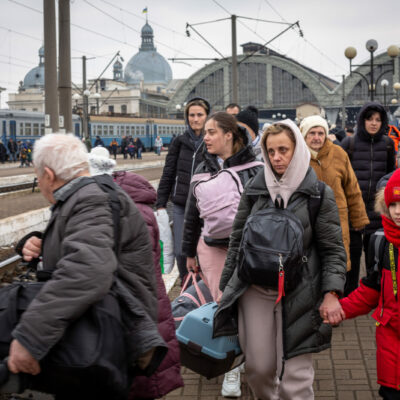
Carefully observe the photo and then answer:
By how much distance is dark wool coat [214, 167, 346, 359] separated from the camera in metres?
3.21

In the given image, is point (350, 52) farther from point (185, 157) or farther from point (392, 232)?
point (392, 232)

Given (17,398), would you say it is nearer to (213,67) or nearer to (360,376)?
(360,376)

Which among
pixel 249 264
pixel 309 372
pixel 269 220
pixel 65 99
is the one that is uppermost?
pixel 65 99

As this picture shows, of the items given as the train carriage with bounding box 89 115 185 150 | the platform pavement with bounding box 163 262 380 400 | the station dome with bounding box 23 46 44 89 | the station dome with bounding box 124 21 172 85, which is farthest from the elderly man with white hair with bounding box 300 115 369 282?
the station dome with bounding box 124 21 172 85

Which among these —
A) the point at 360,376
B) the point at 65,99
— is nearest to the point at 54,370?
the point at 360,376

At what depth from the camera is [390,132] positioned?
8.23 m

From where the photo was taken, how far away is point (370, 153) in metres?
6.25

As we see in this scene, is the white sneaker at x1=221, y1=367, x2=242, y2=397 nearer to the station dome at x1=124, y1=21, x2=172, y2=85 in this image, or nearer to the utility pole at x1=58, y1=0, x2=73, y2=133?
the utility pole at x1=58, y1=0, x2=73, y2=133

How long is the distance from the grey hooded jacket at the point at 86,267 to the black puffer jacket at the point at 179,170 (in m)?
2.69

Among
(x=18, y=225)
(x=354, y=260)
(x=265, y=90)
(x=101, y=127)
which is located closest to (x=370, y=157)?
(x=354, y=260)

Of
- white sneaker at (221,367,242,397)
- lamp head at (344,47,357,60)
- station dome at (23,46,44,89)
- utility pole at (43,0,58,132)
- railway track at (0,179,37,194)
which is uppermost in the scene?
station dome at (23,46,44,89)

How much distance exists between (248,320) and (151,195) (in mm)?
790

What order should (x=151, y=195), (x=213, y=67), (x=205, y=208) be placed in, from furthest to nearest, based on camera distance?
(x=213, y=67)
(x=205, y=208)
(x=151, y=195)

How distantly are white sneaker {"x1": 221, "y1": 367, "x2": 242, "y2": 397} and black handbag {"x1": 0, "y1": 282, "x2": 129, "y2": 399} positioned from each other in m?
1.84
